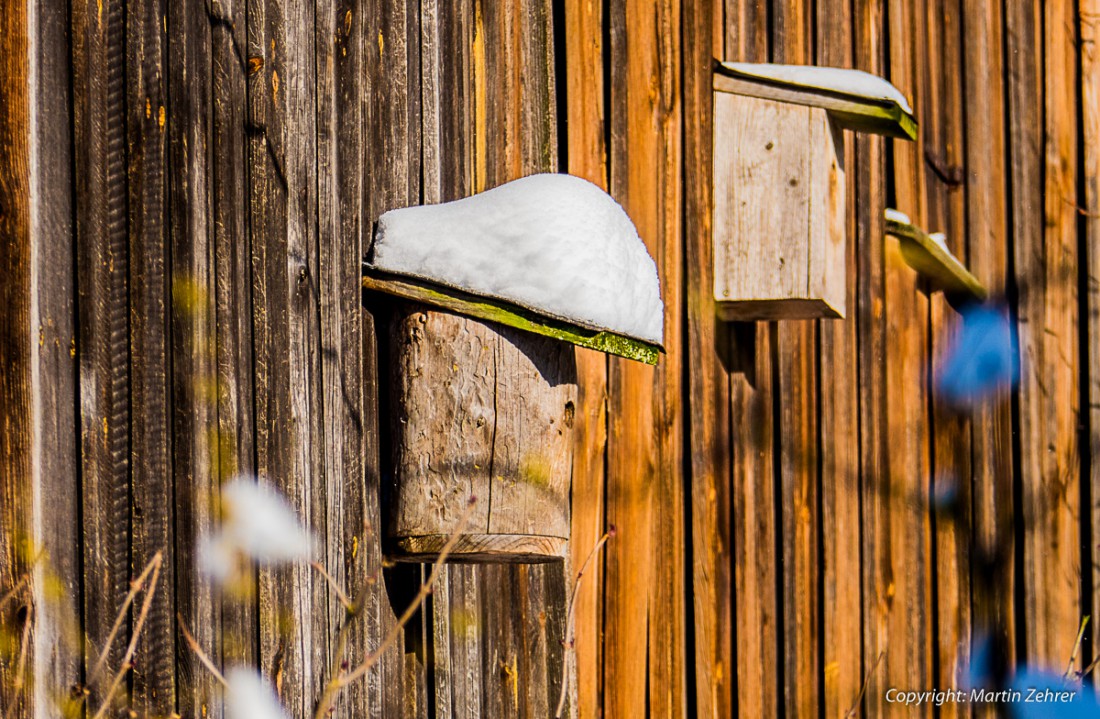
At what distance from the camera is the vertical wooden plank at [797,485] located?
12.4 feet

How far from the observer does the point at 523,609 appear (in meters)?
2.96

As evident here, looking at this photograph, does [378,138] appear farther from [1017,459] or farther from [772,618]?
[1017,459]

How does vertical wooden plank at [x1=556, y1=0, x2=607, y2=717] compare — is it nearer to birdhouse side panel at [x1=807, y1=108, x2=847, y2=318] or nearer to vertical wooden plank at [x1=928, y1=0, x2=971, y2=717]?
birdhouse side panel at [x1=807, y1=108, x2=847, y2=318]

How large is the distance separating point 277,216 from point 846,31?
2286 millimetres

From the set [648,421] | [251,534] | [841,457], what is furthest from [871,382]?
[251,534]

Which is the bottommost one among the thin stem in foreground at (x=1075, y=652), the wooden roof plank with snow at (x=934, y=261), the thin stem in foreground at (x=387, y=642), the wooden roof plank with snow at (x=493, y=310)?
the thin stem in foreground at (x=1075, y=652)

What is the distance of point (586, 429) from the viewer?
3154 millimetres

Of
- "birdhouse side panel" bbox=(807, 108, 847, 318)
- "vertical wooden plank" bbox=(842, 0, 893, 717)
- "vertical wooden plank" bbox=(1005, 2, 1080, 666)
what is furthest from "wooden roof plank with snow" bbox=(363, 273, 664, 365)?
"vertical wooden plank" bbox=(1005, 2, 1080, 666)

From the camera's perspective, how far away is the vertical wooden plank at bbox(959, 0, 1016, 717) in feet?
14.9

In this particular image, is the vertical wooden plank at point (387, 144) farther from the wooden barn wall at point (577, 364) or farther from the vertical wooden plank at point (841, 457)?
the vertical wooden plank at point (841, 457)

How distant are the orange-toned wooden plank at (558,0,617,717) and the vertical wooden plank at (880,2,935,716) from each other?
1.23 meters

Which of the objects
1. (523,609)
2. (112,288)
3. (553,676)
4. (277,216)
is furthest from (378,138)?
(553,676)

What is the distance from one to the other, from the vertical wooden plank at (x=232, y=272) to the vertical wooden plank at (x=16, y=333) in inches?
14.7

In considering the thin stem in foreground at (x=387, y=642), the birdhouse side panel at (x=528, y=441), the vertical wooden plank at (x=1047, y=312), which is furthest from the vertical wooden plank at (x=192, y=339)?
the vertical wooden plank at (x=1047, y=312)
